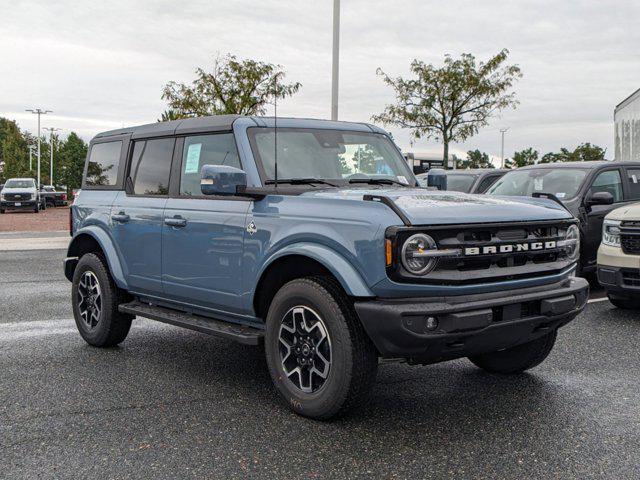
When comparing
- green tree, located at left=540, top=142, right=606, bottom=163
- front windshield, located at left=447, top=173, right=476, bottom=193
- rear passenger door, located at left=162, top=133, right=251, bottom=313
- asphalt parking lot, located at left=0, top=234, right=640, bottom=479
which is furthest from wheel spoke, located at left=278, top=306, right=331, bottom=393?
green tree, located at left=540, top=142, right=606, bottom=163

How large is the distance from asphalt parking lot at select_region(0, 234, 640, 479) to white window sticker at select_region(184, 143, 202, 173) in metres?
1.53

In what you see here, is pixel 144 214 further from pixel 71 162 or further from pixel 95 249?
pixel 71 162

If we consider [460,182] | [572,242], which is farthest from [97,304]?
[460,182]

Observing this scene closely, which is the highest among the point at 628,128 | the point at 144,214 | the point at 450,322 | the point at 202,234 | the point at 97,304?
the point at 628,128

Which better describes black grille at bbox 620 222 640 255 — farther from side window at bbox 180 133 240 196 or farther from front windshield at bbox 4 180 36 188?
front windshield at bbox 4 180 36 188

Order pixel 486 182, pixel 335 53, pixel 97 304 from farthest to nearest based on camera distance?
pixel 335 53, pixel 486 182, pixel 97 304

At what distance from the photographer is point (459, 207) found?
4.24 meters

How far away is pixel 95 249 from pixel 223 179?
2.50m

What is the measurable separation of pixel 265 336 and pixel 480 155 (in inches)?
4059

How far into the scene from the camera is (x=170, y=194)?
18.9ft

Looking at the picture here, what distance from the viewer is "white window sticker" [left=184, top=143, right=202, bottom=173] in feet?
18.5

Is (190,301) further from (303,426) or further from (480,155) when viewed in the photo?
(480,155)

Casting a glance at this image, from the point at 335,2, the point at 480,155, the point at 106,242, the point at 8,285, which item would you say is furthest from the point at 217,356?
the point at 480,155

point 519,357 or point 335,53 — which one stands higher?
point 335,53
